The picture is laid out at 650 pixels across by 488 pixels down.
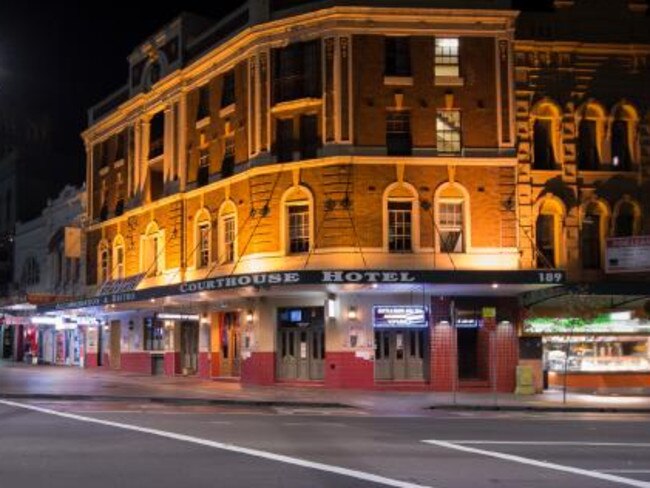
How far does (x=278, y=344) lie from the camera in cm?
3622

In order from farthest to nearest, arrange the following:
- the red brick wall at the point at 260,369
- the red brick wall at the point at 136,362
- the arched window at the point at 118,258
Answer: the arched window at the point at 118,258 < the red brick wall at the point at 136,362 < the red brick wall at the point at 260,369

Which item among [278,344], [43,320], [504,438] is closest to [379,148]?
[278,344]

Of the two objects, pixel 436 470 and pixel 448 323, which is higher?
pixel 448 323

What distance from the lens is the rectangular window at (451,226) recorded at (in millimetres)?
34594

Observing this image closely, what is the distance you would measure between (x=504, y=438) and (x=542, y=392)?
636 inches

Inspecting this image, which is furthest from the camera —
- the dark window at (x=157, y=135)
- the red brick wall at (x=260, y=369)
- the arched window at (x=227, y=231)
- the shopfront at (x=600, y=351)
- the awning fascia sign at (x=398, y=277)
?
the dark window at (x=157, y=135)

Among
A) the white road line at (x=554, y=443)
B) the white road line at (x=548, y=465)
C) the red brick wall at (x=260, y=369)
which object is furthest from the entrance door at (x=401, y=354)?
the white road line at (x=548, y=465)

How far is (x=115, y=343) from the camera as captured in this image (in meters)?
50.5

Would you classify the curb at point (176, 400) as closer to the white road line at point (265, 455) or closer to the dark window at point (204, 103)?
the white road line at point (265, 455)

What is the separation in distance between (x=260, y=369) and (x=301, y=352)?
1718 millimetres

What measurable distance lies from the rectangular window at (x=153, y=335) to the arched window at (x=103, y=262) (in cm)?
490

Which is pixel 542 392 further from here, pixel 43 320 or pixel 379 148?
pixel 43 320

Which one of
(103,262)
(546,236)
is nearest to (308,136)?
(546,236)

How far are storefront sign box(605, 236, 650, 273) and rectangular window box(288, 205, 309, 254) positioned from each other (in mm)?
11001
